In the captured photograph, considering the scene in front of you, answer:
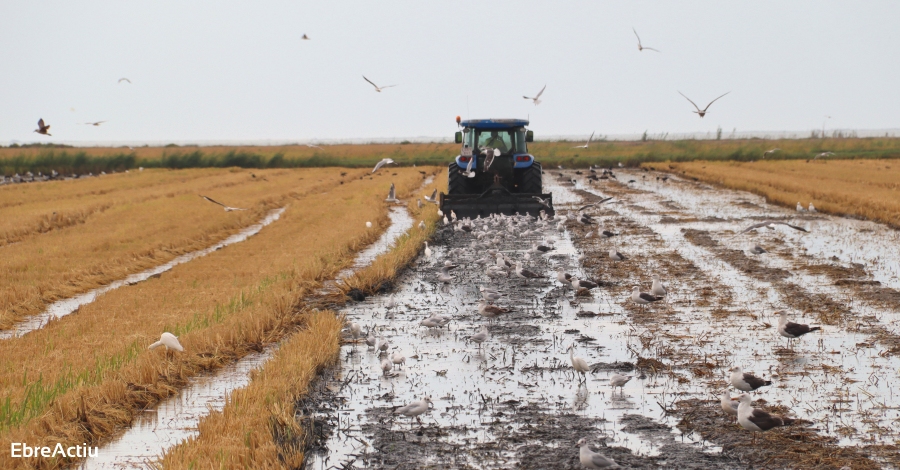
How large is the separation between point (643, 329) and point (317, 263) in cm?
646

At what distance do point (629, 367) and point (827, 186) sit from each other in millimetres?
23226

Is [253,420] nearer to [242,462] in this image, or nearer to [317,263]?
[242,462]

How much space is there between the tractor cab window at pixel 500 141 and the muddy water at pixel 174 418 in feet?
46.1

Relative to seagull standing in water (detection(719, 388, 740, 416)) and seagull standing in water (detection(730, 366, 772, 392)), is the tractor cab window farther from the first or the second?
seagull standing in water (detection(719, 388, 740, 416))

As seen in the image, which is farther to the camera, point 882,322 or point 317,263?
point 317,263

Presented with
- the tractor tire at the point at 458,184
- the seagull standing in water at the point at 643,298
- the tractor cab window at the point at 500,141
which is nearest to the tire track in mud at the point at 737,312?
the seagull standing in water at the point at 643,298

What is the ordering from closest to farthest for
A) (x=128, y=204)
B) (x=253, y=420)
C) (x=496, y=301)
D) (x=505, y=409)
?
(x=253, y=420) → (x=505, y=409) → (x=496, y=301) → (x=128, y=204)

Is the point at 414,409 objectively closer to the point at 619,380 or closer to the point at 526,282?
the point at 619,380

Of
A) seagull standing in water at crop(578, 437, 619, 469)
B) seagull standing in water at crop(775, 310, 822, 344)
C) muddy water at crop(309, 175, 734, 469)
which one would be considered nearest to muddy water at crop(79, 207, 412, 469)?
muddy water at crop(309, 175, 734, 469)

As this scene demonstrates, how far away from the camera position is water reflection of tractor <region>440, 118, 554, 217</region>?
2048cm

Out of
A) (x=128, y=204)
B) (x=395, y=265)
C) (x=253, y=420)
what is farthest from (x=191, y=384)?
(x=128, y=204)

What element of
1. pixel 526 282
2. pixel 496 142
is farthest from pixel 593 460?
pixel 496 142

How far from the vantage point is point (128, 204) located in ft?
93.0

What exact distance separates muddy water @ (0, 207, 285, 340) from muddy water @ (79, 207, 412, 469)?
3.10m
